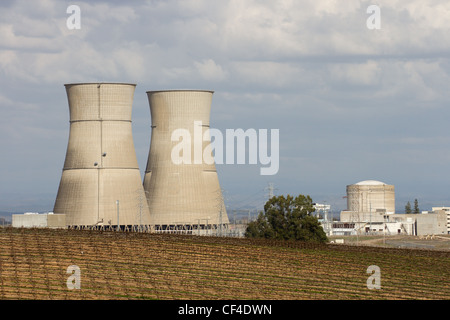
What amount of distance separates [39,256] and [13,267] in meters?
2.71

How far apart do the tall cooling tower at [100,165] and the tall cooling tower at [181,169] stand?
2640mm

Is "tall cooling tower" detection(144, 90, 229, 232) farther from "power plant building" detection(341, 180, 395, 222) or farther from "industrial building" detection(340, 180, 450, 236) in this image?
"power plant building" detection(341, 180, 395, 222)

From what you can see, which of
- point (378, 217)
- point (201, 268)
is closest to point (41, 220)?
point (201, 268)

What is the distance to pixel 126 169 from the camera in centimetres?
4978

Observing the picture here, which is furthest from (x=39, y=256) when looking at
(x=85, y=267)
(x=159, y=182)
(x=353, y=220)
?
(x=353, y=220)

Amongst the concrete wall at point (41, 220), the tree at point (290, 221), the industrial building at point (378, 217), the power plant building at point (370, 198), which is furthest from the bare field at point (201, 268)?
the power plant building at point (370, 198)

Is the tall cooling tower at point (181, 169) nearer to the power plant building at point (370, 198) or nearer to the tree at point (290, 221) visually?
the tree at point (290, 221)

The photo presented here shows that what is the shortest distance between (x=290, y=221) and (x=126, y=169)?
1050 cm

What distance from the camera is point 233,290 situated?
21.8 metres

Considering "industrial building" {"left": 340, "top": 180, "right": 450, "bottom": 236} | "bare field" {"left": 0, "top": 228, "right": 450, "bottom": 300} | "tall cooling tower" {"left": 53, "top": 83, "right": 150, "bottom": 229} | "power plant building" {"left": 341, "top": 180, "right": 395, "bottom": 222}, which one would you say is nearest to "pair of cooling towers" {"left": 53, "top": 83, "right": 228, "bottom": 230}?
"tall cooling tower" {"left": 53, "top": 83, "right": 150, "bottom": 229}

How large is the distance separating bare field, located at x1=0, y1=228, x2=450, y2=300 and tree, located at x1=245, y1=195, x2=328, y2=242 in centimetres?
886

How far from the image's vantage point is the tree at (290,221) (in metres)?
44.6

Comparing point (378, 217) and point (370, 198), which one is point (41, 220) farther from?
point (370, 198)
